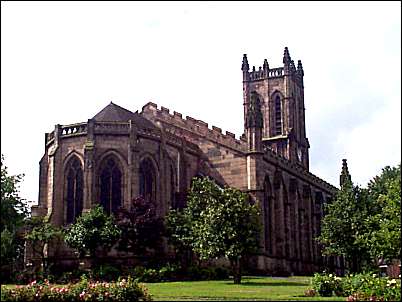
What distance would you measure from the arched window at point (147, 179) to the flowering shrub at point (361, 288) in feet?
76.9

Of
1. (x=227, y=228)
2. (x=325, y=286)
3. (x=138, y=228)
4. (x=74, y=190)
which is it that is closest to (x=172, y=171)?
(x=74, y=190)

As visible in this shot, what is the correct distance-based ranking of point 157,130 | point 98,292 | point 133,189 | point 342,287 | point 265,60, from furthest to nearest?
point 265,60 < point 157,130 < point 133,189 < point 342,287 < point 98,292

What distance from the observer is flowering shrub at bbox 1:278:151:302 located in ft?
84.7

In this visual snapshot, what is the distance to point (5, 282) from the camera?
152 feet

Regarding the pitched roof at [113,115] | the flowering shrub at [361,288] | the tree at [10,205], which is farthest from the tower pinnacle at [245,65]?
the flowering shrub at [361,288]

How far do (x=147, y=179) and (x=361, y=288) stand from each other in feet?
91.4

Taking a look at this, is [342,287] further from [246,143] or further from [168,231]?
[246,143]

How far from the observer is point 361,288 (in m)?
27.4

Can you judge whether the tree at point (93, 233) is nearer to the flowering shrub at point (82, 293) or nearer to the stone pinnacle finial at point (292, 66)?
the flowering shrub at point (82, 293)

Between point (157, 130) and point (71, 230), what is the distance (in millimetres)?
11420

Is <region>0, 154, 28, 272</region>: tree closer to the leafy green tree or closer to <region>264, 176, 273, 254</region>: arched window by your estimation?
the leafy green tree

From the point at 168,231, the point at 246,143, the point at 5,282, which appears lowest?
the point at 5,282

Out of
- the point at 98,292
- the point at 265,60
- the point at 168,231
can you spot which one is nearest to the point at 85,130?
the point at 168,231

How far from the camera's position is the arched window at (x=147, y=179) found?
172ft
